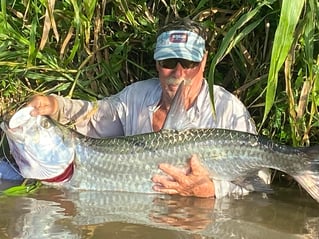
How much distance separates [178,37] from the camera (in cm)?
400

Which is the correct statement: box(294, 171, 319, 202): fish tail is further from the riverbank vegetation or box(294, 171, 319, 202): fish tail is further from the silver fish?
the riverbank vegetation

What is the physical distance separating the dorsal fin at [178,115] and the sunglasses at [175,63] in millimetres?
222

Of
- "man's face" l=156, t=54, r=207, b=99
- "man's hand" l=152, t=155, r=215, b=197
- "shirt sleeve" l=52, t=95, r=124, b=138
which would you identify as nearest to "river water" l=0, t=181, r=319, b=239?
"man's hand" l=152, t=155, r=215, b=197

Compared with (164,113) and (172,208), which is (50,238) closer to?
(172,208)

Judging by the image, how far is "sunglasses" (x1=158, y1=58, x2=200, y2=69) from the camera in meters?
3.96

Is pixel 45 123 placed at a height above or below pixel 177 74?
below

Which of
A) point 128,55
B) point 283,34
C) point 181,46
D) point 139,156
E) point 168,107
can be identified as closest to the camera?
point 283,34

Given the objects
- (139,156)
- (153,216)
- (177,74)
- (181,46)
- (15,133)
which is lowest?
(153,216)

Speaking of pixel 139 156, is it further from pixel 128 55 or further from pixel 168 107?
pixel 128 55

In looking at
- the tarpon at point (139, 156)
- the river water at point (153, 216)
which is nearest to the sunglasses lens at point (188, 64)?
the tarpon at point (139, 156)

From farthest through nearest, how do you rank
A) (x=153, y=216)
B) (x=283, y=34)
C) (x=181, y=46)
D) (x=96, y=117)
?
(x=96, y=117)
(x=181, y=46)
(x=153, y=216)
(x=283, y=34)

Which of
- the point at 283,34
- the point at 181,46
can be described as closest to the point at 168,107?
the point at 181,46

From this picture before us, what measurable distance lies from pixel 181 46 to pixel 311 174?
0.94 meters

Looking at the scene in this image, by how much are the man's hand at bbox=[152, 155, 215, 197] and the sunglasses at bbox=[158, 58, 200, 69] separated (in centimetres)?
51
